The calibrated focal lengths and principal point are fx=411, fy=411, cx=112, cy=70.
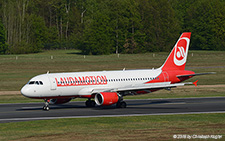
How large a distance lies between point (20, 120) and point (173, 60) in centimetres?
2075

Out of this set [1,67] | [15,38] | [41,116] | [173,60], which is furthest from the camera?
[15,38]

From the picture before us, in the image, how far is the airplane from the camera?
3755 centimetres

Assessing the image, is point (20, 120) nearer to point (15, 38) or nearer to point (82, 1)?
point (15, 38)

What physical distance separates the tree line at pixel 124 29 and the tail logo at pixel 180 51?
63108mm

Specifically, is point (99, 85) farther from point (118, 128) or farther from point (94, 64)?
point (94, 64)

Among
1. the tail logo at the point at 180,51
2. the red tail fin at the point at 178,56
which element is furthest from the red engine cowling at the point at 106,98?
the tail logo at the point at 180,51

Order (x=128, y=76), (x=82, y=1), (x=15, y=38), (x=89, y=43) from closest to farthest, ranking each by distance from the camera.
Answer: (x=128, y=76) → (x=89, y=43) → (x=15, y=38) → (x=82, y=1)

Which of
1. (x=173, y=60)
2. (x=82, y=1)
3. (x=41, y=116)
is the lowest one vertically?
(x=41, y=116)

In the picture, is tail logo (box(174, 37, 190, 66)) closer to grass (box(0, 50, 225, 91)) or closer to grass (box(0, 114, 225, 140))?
grass (box(0, 114, 225, 140))

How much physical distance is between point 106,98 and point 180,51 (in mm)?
13324

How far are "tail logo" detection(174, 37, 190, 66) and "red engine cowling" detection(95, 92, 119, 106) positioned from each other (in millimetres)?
11062

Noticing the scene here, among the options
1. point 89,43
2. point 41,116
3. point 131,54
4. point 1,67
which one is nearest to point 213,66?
point 131,54

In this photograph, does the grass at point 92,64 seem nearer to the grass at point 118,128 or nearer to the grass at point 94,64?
the grass at point 94,64

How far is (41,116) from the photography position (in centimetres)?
3391
